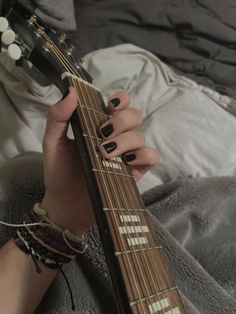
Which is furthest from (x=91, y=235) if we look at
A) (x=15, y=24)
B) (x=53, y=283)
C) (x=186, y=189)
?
(x=15, y=24)

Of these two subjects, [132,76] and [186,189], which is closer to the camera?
[186,189]

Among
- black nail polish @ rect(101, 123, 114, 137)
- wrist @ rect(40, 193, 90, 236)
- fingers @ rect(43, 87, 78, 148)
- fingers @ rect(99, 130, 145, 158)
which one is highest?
fingers @ rect(43, 87, 78, 148)

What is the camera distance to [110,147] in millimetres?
581

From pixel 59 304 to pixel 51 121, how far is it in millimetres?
240

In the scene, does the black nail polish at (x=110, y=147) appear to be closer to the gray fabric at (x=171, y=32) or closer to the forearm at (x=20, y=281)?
the forearm at (x=20, y=281)

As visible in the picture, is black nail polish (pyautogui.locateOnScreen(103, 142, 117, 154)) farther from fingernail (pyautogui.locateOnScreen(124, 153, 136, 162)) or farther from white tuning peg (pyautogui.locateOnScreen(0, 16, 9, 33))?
white tuning peg (pyautogui.locateOnScreen(0, 16, 9, 33))

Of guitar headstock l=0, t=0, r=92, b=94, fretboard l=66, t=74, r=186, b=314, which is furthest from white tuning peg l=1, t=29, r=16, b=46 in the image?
fretboard l=66, t=74, r=186, b=314

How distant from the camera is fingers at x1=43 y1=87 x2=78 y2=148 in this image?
57cm

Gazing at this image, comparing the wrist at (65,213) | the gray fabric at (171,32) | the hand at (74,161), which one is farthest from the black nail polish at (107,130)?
the gray fabric at (171,32)

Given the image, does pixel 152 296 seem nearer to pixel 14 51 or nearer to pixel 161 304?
pixel 161 304

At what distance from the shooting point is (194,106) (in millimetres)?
954

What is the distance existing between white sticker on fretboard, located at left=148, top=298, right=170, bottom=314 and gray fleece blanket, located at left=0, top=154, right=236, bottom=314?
0.36 ft

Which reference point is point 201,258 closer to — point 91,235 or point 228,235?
point 228,235

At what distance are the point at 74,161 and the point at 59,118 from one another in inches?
3.1
